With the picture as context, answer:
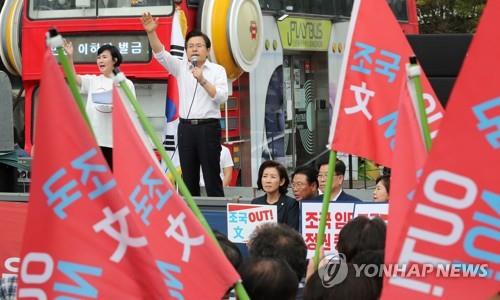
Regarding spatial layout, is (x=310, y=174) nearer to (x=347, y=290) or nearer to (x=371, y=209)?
(x=371, y=209)

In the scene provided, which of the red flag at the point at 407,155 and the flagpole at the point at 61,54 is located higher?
the flagpole at the point at 61,54

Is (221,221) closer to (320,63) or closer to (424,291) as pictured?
(424,291)

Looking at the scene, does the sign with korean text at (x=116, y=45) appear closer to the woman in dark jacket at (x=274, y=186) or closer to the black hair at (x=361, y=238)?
the woman in dark jacket at (x=274, y=186)

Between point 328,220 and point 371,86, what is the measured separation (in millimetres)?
1627

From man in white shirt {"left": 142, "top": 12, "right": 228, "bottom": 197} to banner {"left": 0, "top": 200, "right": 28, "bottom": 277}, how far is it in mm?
2459

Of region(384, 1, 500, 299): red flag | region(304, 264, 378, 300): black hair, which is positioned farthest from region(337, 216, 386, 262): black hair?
region(384, 1, 500, 299): red flag

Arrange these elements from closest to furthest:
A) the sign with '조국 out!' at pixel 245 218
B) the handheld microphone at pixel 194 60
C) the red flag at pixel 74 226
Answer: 1. the red flag at pixel 74 226
2. the sign with '조국 out!' at pixel 245 218
3. the handheld microphone at pixel 194 60

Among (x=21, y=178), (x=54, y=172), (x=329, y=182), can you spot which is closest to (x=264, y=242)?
(x=329, y=182)

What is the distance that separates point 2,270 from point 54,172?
2846mm

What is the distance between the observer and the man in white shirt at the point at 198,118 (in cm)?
900

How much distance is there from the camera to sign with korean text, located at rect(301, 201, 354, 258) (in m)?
7.04

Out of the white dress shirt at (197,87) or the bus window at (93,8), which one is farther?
the bus window at (93,8)

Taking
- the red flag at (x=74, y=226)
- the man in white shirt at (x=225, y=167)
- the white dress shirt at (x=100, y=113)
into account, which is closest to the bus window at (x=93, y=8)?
the man in white shirt at (x=225, y=167)

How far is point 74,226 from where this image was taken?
388cm
